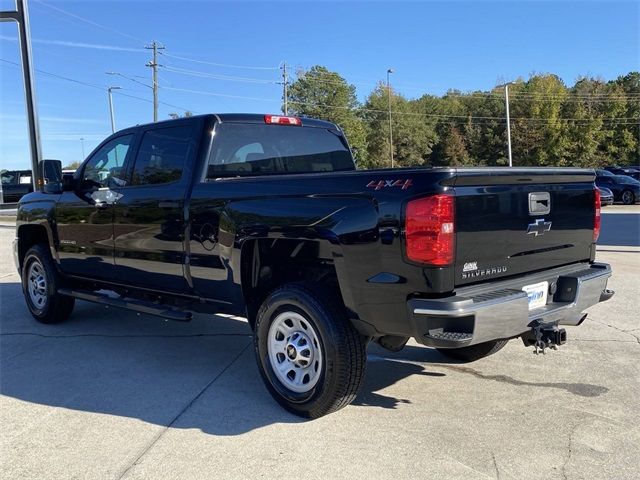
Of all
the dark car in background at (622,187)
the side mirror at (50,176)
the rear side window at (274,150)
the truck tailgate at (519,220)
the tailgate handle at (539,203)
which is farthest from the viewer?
the dark car in background at (622,187)

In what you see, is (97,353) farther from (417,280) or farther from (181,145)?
(417,280)

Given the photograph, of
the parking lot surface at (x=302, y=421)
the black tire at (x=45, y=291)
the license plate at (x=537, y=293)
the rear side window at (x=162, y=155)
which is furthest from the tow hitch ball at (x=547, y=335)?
the black tire at (x=45, y=291)

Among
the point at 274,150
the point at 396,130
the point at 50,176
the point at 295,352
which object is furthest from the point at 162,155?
the point at 396,130

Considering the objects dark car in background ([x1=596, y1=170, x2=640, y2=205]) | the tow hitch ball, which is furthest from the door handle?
dark car in background ([x1=596, y1=170, x2=640, y2=205])

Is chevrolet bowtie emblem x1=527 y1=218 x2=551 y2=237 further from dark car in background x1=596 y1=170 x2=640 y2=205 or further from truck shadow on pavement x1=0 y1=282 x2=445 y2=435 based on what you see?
dark car in background x1=596 y1=170 x2=640 y2=205

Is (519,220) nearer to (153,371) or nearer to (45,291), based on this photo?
(153,371)

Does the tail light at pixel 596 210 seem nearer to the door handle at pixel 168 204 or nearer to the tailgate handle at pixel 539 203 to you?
the tailgate handle at pixel 539 203

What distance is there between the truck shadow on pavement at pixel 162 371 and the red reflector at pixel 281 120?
7.02 ft

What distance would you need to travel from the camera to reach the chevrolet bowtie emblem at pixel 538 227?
3.69m

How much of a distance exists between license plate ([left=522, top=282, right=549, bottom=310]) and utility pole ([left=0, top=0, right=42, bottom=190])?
1365 cm

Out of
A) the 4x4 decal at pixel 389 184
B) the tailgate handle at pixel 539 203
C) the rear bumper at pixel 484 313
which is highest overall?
the 4x4 decal at pixel 389 184

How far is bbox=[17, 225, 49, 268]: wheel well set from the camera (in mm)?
6557

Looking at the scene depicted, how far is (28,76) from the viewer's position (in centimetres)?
1528

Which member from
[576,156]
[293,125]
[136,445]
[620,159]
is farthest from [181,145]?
[620,159]
